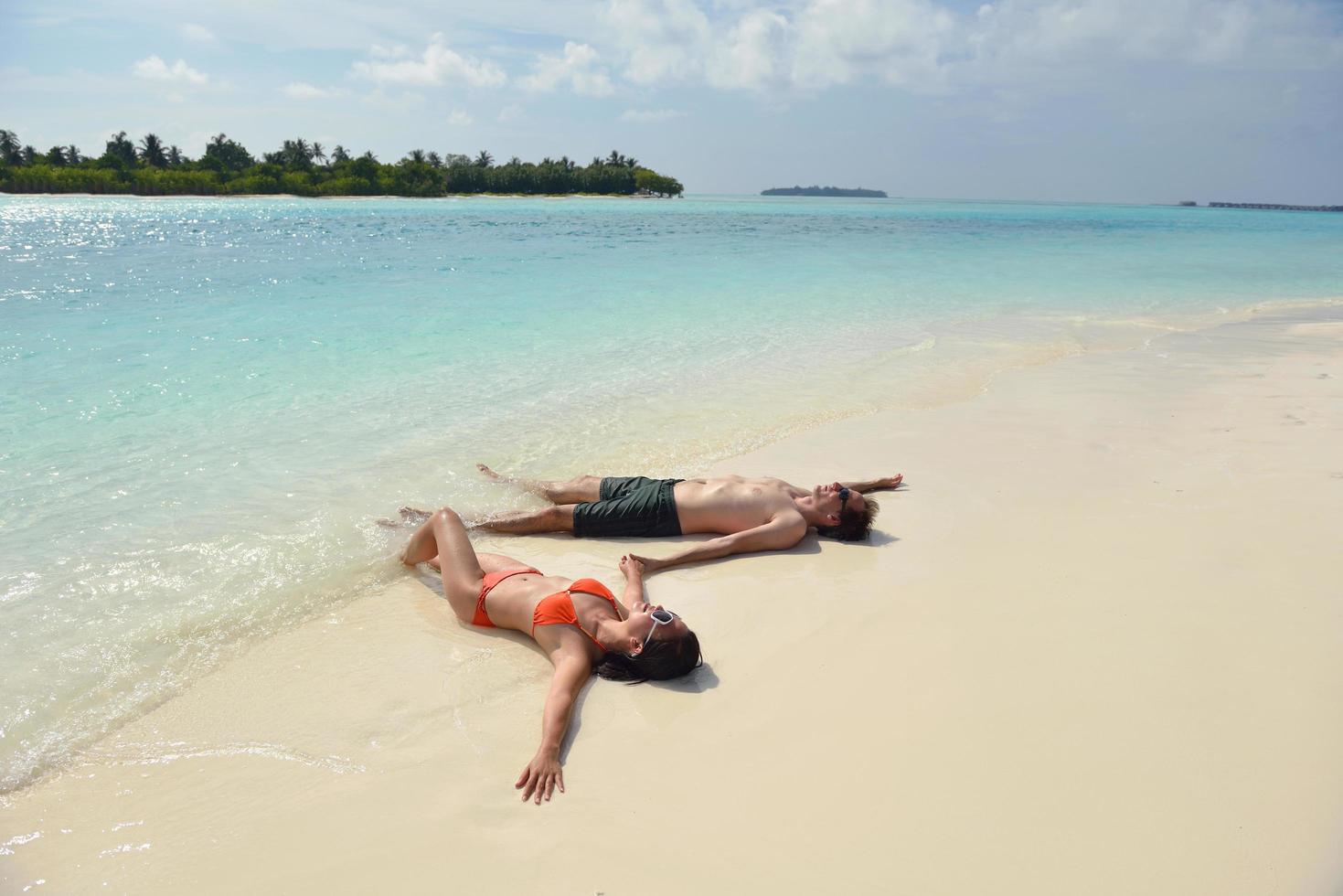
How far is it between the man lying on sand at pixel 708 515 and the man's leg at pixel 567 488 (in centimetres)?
2

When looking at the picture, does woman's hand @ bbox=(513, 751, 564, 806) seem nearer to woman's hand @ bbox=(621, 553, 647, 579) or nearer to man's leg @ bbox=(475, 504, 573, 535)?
woman's hand @ bbox=(621, 553, 647, 579)

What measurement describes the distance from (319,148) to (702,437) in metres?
120

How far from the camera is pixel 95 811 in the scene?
2.93 metres

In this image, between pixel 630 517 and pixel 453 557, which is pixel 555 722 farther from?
pixel 630 517

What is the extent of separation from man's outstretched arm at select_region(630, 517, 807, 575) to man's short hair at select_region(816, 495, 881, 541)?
9.1 inches

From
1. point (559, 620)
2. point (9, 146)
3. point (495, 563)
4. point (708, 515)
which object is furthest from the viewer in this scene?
point (9, 146)

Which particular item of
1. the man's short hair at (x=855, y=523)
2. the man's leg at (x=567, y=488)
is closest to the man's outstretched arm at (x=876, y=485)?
the man's short hair at (x=855, y=523)

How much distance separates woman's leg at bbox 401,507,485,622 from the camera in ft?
14.5

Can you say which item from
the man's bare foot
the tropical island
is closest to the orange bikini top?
the man's bare foot

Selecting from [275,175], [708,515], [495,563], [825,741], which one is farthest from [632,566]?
[275,175]

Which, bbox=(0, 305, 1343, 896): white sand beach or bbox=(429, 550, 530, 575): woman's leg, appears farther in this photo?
bbox=(429, 550, 530, 575): woman's leg

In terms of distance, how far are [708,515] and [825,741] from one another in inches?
94.1

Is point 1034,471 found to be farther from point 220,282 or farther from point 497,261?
point 497,261

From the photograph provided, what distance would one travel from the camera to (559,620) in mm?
4016
